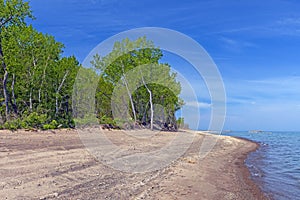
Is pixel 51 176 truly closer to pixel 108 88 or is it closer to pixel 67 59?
pixel 67 59

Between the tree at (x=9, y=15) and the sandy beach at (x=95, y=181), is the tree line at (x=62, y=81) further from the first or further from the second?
the sandy beach at (x=95, y=181)

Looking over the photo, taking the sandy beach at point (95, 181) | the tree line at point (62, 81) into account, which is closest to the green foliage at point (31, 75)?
the tree line at point (62, 81)

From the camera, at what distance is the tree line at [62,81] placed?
25.0 metres

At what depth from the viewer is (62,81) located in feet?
107

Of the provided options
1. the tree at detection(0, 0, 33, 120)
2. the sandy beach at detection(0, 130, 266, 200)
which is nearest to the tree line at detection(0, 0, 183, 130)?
the tree at detection(0, 0, 33, 120)

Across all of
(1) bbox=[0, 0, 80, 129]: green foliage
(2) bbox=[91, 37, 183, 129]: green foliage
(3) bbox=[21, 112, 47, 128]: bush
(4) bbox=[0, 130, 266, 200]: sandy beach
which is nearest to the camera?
(4) bbox=[0, 130, 266, 200]: sandy beach

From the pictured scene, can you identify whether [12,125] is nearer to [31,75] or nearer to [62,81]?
[31,75]

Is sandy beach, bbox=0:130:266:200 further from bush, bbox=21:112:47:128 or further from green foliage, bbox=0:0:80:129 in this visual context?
green foliage, bbox=0:0:80:129

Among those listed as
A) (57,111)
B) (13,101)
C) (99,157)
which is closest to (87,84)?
(57,111)

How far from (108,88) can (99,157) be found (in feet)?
94.1

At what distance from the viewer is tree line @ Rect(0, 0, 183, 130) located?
2503 centimetres

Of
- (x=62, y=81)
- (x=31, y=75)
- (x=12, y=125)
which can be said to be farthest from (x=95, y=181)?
(x=62, y=81)

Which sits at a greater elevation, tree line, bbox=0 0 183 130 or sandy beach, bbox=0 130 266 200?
tree line, bbox=0 0 183 130

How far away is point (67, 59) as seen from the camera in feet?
116
